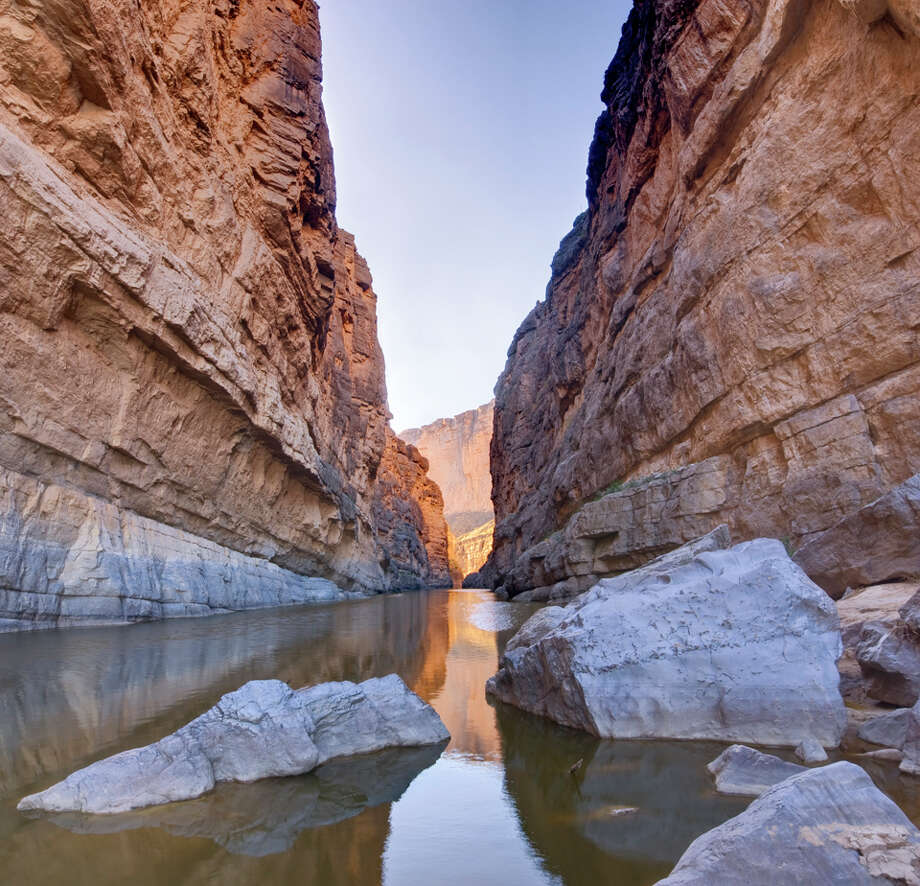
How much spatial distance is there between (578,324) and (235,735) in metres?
29.0

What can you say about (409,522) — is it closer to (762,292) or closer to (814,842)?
(762,292)

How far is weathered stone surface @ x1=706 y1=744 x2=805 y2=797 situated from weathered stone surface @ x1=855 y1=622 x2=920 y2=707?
5.34ft

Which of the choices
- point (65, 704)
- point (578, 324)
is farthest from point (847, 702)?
point (578, 324)

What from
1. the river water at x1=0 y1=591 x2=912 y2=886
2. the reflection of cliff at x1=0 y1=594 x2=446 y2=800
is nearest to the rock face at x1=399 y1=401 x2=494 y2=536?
the reflection of cliff at x1=0 y1=594 x2=446 y2=800

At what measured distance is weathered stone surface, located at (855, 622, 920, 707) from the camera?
4242 mm

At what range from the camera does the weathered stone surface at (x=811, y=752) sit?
3.54m

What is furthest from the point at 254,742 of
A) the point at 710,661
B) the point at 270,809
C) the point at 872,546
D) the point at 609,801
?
the point at 872,546

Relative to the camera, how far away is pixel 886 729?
380 cm

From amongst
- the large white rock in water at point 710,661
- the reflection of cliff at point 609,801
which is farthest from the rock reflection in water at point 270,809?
the large white rock in water at point 710,661

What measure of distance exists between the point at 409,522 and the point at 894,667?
5635 cm

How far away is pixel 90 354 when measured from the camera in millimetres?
12188

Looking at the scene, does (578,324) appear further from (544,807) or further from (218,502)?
(544,807)

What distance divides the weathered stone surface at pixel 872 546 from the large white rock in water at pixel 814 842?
5942 mm

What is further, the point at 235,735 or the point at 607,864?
the point at 235,735
